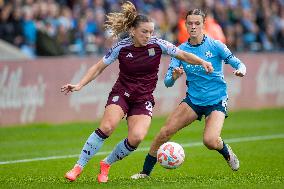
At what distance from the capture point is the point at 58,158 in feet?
49.6

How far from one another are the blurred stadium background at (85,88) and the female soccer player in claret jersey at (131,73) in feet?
2.46

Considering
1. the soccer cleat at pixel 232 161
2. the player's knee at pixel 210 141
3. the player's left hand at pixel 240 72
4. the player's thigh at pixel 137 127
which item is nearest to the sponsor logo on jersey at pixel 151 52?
the player's thigh at pixel 137 127

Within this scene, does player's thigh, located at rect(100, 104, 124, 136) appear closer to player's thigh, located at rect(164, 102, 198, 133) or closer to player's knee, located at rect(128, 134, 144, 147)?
player's knee, located at rect(128, 134, 144, 147)

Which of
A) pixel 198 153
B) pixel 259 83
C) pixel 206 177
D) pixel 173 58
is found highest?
pixel 173 58

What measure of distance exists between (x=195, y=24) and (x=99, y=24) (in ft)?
39.4

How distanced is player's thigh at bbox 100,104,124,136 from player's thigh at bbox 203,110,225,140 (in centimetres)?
127

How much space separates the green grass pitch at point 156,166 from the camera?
11.4 m

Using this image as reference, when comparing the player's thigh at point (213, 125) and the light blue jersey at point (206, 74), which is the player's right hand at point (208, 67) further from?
the player's thigh at point (213, 125)

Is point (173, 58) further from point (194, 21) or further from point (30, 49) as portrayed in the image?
point (30, 49)

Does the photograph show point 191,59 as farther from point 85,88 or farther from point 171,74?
point 85,88

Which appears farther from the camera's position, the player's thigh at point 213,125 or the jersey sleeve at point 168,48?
the player's thigh at point 213,125

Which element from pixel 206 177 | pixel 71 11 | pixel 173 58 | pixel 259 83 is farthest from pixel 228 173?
pixel 259 83

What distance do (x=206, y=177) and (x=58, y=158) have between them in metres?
3.70

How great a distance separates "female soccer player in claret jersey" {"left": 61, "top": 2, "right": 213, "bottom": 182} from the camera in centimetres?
1156
